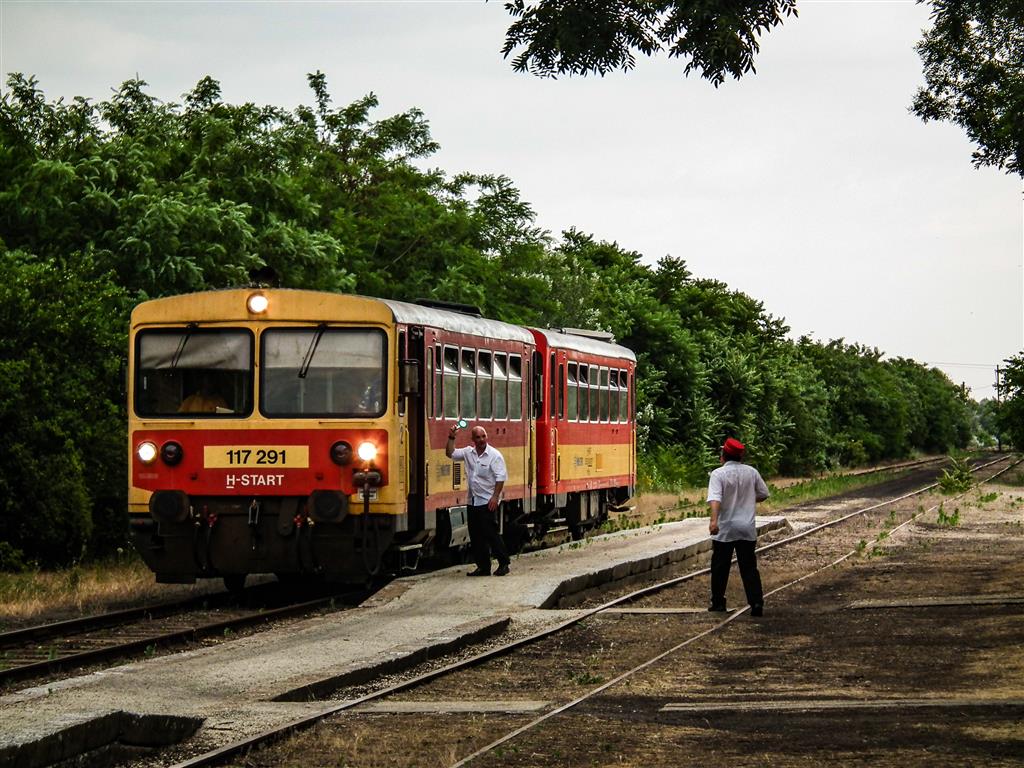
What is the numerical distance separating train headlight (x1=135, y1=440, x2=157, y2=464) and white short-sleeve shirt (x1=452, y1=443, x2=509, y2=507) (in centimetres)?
356

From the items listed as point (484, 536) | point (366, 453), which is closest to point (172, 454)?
point (366, 453)

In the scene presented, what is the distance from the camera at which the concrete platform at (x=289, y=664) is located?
9.50m

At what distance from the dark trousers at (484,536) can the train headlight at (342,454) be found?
244 cm

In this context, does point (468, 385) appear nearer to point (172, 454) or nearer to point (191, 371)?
point (191, 371)

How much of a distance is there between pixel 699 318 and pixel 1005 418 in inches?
1479

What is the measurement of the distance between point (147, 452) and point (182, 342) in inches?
46.4

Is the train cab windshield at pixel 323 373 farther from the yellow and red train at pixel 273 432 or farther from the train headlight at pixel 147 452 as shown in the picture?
the train headlight at pixel 147 452

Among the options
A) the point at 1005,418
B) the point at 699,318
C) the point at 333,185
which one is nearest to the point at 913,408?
the point at 699,318

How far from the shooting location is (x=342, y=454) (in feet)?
55.8

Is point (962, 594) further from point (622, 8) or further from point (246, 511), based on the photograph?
point (622, 8)

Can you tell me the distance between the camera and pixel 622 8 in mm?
12258

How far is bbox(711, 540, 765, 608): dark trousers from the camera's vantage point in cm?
1655

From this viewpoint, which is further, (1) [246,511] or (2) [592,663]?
(1) [246,511]

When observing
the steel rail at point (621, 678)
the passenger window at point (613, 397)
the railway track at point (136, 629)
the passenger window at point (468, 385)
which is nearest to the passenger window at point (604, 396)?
the passenger window at point (613, 397)
